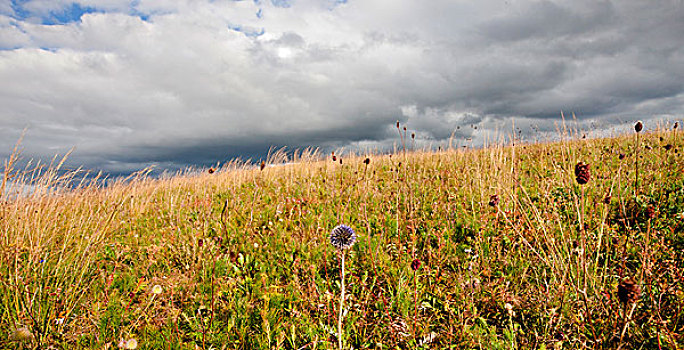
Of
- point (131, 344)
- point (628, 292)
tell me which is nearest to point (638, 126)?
point (628, 292)

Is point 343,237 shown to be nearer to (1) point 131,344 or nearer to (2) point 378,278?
(2) point 378,278

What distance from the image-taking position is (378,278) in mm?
3363

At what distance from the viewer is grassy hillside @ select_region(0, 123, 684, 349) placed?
2596 mm

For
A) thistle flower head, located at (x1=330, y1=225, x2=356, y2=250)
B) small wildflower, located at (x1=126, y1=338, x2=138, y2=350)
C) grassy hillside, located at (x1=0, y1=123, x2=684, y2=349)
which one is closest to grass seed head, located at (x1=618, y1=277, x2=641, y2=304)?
grassy hillside, located at (x1=0, y1=123, x2=684, y2=349)

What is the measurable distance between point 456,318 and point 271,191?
16.2 feet

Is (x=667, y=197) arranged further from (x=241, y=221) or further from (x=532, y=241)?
(x=241, y=221)

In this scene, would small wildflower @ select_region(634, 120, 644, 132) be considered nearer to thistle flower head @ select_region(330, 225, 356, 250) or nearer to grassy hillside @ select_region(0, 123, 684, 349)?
grassy hillside @ select_region(0, 123, 684, 349)

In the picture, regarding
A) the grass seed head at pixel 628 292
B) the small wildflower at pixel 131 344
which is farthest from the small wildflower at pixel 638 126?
the small wildflower at pixel 131 344

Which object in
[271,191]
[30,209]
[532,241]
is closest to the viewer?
[532,241]

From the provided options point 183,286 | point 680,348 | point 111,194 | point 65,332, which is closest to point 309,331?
point 183,286

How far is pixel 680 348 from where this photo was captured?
7.40 ft

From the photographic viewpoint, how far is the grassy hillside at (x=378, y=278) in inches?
A: 102

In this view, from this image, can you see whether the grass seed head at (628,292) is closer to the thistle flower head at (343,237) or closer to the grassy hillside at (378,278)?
the grassy hillside at (378,278)

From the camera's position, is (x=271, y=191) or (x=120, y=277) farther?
(x=271, y=191)
